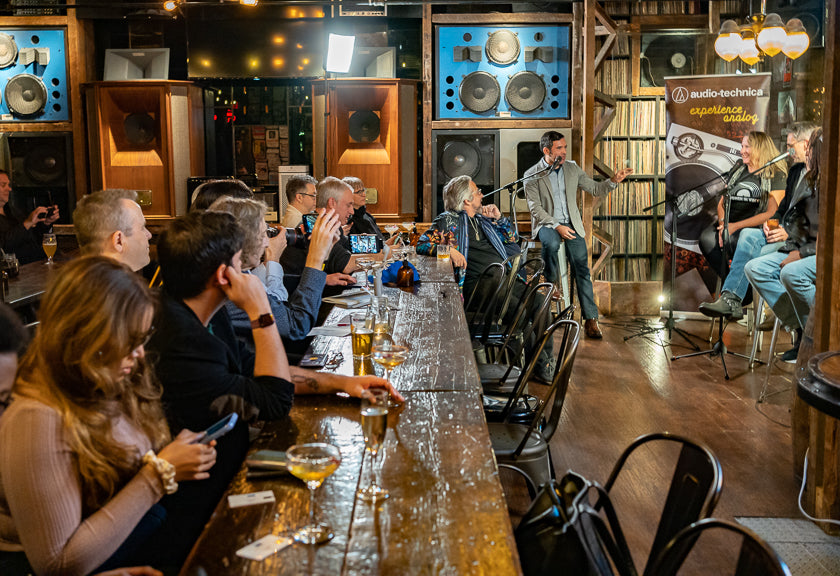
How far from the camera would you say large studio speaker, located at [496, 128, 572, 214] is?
791cm

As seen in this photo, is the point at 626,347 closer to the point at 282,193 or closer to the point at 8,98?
the point at 282,193

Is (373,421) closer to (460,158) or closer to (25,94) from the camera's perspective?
(460,158)

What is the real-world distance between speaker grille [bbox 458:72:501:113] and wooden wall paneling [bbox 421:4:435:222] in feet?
1.06

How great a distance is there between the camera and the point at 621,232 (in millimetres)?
8414

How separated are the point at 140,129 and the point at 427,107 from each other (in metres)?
2.87

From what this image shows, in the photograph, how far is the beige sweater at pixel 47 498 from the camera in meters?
1.46

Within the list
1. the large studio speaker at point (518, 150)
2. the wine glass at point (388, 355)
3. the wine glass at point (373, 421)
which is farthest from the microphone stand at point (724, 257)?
the wine glass at point (373, 421)

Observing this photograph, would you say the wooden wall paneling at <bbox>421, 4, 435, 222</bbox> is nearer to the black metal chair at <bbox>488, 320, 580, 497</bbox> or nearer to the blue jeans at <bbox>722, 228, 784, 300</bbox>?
the blue jeans at <bbox>722, 228, 784, 300</bbox>

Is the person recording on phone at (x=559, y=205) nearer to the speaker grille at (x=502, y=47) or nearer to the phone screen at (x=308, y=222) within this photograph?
the speaker grille at (x=502, y=47)

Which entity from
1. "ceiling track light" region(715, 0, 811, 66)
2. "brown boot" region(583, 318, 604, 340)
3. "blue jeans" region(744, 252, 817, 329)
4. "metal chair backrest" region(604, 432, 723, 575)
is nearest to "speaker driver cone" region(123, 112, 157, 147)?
"brown boot" region(583, 318, 604, 340)

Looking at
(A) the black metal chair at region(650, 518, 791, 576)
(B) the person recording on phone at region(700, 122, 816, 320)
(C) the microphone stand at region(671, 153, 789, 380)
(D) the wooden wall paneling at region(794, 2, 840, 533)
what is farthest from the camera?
(C) the microphone stand at region(671, 153, 789, 380)

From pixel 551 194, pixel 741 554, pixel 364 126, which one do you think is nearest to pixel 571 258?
pixel 551 194

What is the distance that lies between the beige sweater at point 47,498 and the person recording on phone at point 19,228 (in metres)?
5.21

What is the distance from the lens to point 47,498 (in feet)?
4.82
